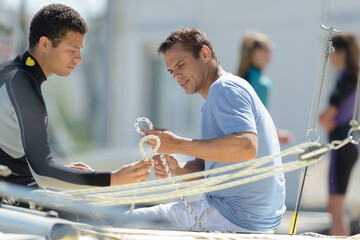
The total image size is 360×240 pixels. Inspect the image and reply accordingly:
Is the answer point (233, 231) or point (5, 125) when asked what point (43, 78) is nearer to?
point (5, 125)

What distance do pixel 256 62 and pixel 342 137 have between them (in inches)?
37.5

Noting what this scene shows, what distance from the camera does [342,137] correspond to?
192 inches

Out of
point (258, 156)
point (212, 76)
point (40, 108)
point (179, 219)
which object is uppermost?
point (212, 76)

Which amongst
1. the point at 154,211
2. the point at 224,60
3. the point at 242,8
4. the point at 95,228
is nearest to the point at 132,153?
the point at 224,60

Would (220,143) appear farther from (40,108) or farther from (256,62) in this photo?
(256,62)

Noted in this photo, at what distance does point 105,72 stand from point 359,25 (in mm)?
4635

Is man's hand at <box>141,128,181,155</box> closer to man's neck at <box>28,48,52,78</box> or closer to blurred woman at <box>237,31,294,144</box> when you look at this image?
man's neck at <box>28,48,52,78</box>

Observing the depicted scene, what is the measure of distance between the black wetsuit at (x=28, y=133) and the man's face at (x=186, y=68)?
575 mm

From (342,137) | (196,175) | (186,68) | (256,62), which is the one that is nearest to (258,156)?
(196,175)

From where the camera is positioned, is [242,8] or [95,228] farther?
[242,8]

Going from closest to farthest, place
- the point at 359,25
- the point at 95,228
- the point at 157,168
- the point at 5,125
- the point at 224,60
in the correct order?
the point at 95,228, the point at 5,125, the point at 157,168, the point at 359,25, the point at 224,60

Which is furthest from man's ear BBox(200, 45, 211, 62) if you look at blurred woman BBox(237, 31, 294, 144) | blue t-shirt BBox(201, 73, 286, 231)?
blurred woman BBox(237, 31, 294, 144)

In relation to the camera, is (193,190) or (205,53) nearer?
(193,190)

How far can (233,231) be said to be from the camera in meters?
2.40
